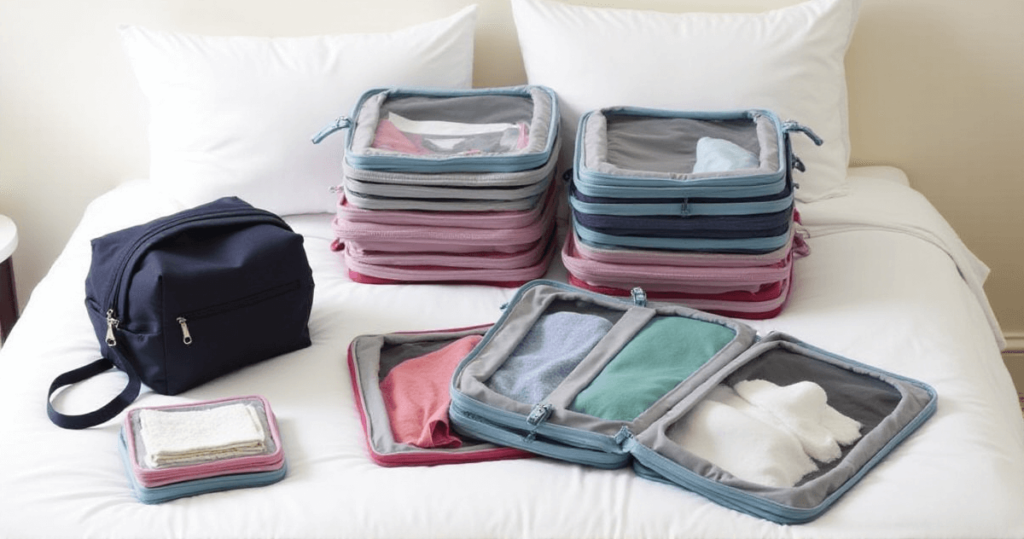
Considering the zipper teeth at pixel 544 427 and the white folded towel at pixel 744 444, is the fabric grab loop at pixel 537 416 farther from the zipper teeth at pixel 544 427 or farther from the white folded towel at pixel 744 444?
the white folded towel at pixel 744 444

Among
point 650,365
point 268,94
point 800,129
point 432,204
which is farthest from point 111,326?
point 800,129

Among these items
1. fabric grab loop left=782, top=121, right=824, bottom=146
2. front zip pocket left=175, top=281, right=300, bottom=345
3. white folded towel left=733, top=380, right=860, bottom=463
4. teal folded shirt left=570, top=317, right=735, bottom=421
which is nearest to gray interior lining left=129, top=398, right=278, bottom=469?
front zip pocket left=175, top=281, right=300, bottom=345

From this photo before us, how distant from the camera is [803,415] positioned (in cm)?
154

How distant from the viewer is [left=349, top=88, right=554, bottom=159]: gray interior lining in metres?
2.05

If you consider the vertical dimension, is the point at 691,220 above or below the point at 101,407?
above

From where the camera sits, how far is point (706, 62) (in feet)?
7.06

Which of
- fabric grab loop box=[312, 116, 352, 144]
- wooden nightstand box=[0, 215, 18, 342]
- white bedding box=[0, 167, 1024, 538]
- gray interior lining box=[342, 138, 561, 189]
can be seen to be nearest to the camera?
white bedding box=[0, 167, 1024, 538]

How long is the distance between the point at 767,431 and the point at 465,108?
2.95 ft

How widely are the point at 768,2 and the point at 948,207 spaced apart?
601 mm

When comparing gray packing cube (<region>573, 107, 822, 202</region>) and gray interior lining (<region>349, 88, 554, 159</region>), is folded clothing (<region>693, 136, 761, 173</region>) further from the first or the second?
gray interior lining (<region>349, 88, 554, 159</region>)

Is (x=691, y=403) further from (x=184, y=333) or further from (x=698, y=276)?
(x=184, y=333)

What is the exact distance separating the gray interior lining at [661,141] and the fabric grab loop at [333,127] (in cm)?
42

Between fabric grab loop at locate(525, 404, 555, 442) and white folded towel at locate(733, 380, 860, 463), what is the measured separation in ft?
0.91

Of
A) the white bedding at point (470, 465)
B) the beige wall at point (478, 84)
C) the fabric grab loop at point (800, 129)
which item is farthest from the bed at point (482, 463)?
the beige wall at point (478, 84)
